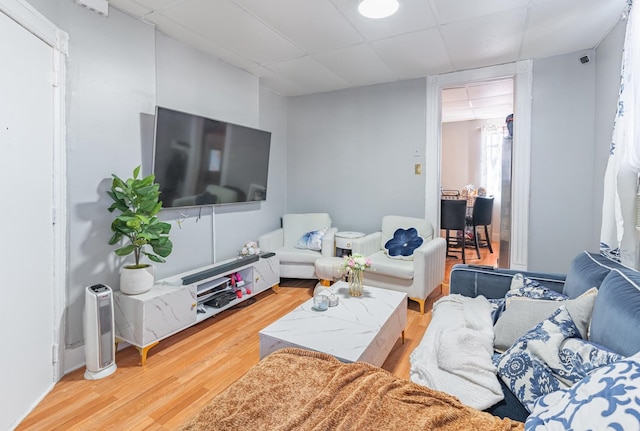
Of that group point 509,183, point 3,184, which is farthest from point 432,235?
point 3,184

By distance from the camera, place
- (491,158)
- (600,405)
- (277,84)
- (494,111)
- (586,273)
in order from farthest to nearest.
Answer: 1. (491,158)
2. (494,111)
3. (277,84)
4. (586,273)
5. (600,405)

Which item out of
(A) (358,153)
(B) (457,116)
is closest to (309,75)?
(A) (358,153)

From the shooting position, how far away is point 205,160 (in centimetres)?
290

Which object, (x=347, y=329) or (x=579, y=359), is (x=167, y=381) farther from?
(x=579, y=359)

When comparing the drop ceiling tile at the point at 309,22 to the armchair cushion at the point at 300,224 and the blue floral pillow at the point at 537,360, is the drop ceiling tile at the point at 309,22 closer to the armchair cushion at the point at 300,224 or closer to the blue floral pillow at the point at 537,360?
the armchair cushion at the point at 300,224

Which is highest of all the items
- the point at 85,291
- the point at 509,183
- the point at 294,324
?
the point at 509,183

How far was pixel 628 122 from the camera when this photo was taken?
1.80 m

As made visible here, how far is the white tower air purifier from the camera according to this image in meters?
1.95

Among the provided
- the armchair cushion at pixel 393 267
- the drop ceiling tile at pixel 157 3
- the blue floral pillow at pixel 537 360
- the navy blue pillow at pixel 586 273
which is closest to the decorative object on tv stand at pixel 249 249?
the armchair cushion at pixel 393 267

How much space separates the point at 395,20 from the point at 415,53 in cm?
69

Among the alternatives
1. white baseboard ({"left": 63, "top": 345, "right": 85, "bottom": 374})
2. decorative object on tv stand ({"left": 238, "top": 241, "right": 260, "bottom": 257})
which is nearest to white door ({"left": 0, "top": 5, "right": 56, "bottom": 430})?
white baseboard ({"left": 63, "top": 345, "right": 85, "bottom": 374})

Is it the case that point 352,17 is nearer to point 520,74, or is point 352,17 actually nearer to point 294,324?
point 520,74

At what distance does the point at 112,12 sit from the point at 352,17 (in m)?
1.75

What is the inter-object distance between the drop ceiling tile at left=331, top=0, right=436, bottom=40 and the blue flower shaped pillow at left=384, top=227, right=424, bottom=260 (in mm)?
1946
